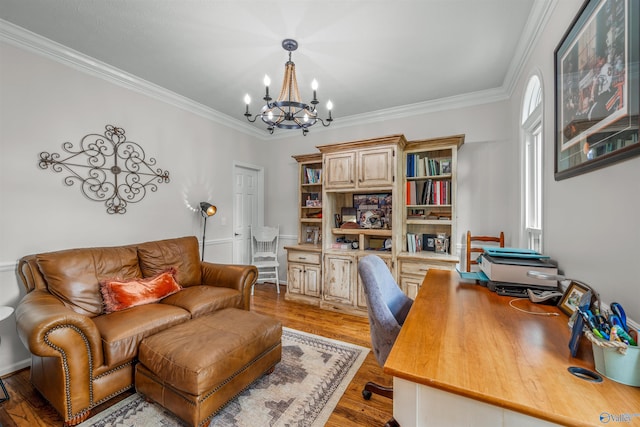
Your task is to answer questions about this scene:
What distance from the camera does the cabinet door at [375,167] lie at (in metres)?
3.12

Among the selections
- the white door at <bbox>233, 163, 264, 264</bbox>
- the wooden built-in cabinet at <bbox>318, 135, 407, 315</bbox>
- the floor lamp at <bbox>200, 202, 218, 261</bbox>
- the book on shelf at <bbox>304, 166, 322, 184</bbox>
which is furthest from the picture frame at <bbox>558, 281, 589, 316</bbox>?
the white door at <bbox>233, 163, 264, 264</bbox>

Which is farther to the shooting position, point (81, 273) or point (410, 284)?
point (410, 284)

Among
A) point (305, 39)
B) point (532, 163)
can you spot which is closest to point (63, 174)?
point (305, 39)

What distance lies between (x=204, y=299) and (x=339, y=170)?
2155 mm

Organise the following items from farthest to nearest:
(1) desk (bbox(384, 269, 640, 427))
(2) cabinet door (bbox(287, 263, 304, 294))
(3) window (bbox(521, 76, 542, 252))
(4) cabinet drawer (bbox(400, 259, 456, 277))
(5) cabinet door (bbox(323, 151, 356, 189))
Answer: (2) cabinet door (bbox(287, 263, 304, 294)) → (5) cabinet door (bbox(323, 151, 356, 189)) → (4) cabinet drawer (bbox(400, 259, 456, 277)) → (3) window (bbox(521, 76, 542, 252)) → (1) desk (bbox(384, 269, 640, 427))

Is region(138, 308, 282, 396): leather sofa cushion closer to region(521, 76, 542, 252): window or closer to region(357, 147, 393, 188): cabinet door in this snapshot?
region(357, 147, 393, 188): cabinet door

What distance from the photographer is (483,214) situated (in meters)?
3.11

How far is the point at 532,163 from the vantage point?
93.4 inches

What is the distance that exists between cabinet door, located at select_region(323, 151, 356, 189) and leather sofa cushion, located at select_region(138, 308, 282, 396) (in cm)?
197

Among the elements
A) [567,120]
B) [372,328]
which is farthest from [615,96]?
[372,328]

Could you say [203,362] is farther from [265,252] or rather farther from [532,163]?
[532,163]

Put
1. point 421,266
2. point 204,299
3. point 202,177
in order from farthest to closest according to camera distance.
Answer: point 202,177 < point 421,266 < point 204,299

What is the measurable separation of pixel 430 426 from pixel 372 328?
771 millimetres

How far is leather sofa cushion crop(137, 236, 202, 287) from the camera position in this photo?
2539mm
